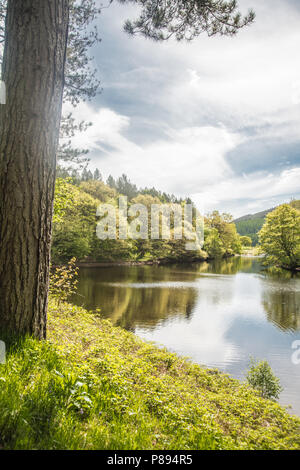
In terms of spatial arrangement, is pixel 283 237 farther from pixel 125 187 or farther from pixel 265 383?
pixel 125 187

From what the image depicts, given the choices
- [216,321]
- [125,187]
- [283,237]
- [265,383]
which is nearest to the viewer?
[265,383]

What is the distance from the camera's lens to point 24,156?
283 cm

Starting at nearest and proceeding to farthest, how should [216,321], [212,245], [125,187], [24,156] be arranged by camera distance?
[24,156] → [216,321] → [212,245] → [125,187]

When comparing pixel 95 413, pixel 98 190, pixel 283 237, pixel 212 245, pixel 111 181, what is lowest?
pixel 95 413

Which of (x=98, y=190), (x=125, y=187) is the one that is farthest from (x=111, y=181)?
Result: (x=98, y=190)

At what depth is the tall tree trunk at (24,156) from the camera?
2.80 m

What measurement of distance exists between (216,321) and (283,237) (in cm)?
Result: 3125

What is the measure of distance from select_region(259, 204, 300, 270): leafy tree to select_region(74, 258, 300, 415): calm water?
1990cm

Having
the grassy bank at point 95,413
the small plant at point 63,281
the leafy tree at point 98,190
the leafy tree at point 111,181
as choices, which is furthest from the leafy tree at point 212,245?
the grassy bank at point 95,413

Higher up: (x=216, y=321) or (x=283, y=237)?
(x=283, y=237)
